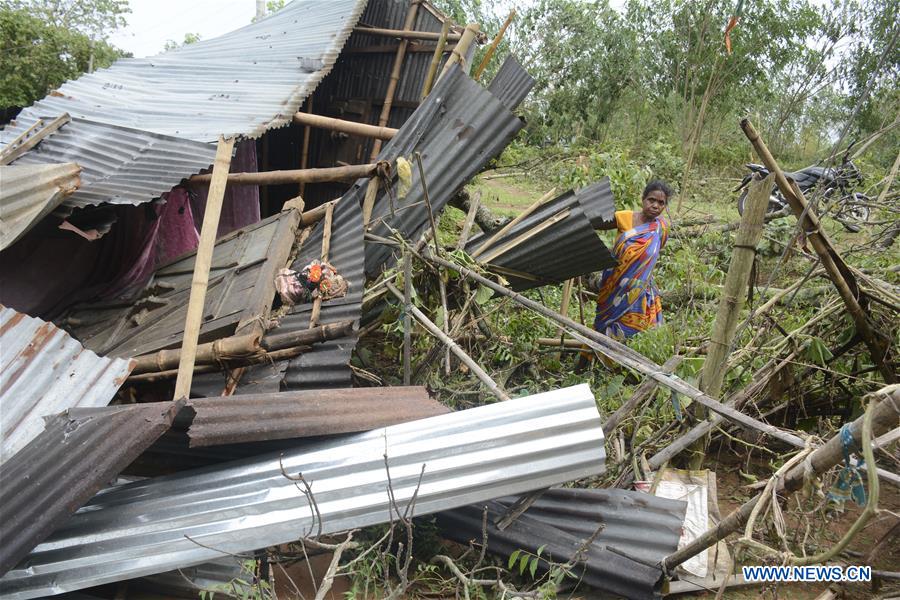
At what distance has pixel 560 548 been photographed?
3.13 meters

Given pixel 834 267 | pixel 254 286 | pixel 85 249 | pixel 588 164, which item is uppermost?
pixel 834 267

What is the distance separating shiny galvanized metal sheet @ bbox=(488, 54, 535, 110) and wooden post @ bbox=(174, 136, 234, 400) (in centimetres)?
296

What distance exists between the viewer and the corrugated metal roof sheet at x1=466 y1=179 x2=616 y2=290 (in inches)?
175

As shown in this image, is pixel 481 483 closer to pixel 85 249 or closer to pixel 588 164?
pixel 85 249

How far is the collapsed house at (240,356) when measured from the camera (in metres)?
2.92

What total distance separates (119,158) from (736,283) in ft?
15.6

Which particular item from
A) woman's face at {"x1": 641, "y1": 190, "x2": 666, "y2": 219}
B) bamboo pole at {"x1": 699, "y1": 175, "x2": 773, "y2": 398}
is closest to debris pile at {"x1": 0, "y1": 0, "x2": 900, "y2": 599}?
bamboo pole at {"x1": 699, "y1": 175, "x2": 773, "y2": 398}

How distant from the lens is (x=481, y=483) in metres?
3.02

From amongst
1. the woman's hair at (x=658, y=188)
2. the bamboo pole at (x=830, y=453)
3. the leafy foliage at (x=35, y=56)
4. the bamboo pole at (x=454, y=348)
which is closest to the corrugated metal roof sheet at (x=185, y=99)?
the bamboo pole at (x=454, y=348)

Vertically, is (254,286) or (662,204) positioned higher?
(662,204)

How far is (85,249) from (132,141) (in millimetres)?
1003

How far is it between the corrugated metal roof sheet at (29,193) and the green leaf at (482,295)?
8.86 ft

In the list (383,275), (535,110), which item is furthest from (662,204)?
(535,110)

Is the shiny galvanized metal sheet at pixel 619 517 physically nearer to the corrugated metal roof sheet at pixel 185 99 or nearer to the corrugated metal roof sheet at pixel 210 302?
the corrugated metal roof sheet at pixel 210 302
